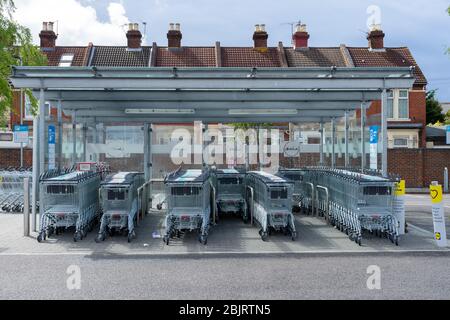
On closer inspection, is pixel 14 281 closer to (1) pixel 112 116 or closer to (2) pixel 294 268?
(2) pixel 294 268

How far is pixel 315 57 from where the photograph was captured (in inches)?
1217

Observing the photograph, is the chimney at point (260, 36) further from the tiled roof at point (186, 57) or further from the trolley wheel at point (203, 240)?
the trolley wheel at point (203, 240)

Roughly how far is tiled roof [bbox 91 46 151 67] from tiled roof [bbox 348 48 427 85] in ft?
43.5

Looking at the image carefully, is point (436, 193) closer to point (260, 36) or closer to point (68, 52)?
point (260, 36)

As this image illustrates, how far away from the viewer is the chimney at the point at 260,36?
3133 cm

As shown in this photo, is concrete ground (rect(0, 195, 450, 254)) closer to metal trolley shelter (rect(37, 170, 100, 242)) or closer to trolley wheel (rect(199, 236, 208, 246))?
trolley wheel (rect(199, 236, 208, 246))

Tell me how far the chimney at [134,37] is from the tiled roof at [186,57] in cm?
141

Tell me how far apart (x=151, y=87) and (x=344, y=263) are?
225 inches

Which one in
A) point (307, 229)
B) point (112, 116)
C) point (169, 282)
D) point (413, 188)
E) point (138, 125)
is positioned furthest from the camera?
point (413, 188)

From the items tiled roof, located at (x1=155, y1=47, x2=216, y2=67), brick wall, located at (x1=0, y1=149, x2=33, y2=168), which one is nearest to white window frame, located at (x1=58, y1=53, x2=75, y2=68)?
tiled roof, located at (x1=155, y1=47, x2=216, y2=67)

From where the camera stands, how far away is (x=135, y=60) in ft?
97.9

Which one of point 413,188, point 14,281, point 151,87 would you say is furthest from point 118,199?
point 413,188

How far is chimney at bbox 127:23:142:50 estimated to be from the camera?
30.9 m

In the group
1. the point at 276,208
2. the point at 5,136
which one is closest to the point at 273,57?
the point at 5,136
